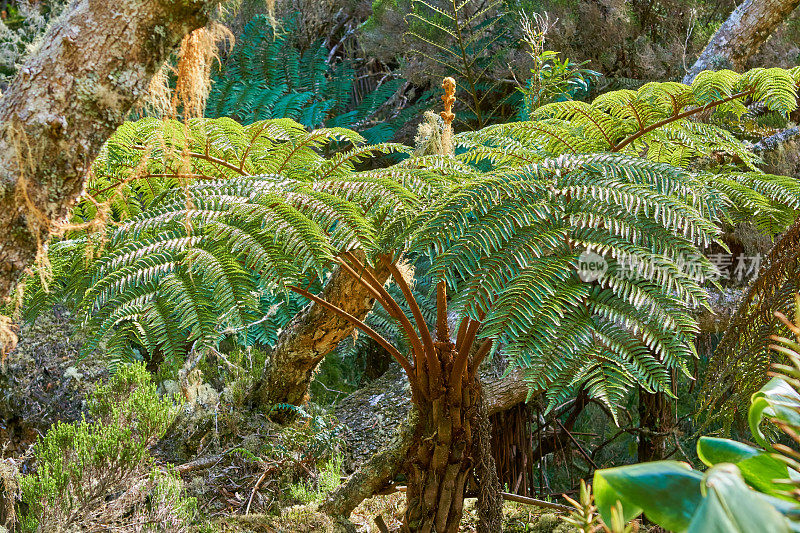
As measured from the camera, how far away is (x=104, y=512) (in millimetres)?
1564

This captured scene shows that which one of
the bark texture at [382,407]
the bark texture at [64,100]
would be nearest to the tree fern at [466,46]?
the bark texture at [382,407]

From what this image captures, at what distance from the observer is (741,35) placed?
102 inches

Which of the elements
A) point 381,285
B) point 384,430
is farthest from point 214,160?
point 384,430

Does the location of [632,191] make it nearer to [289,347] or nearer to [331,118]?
[289,347]

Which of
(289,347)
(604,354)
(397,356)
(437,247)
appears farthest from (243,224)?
(289,347)

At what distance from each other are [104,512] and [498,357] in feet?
4.81

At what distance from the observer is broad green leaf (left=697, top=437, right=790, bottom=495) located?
1.66 ft

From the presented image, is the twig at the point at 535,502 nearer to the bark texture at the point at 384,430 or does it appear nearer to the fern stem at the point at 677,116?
the bark texture at the point at 384,430

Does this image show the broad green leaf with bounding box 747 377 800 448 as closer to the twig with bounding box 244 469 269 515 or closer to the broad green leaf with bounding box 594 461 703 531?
the broad green leaf with bounding box 594 461 703 531

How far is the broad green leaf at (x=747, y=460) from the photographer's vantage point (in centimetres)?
50

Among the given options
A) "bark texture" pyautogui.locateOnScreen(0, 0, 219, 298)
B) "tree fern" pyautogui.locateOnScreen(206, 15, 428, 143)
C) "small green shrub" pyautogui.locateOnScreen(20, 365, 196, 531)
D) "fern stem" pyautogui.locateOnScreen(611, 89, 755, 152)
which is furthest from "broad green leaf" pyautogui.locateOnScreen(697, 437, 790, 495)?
"tree fern" pyautogui.locateOnScreen(206, 15, 428, 143)

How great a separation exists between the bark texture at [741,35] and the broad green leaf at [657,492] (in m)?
2.50

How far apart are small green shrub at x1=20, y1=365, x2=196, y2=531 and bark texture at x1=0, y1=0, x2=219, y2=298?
95cm

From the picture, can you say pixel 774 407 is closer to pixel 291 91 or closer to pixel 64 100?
pixel 64 100
